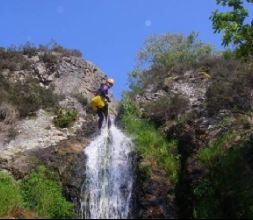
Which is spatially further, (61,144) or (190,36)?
(190,36)

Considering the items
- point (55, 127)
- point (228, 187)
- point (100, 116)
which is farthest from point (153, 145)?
point (55, 127)

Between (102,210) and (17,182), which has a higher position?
(17,182)

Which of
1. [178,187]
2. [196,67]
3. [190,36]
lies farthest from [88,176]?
[190,36]

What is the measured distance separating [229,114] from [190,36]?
20.1m

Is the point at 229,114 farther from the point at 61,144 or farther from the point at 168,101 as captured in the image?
the point at 61,144

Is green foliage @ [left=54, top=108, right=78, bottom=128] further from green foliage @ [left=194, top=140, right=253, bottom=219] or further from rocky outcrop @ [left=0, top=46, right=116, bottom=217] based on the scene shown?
green foliage @ [left=194, top=140, right=253, bottom=219]

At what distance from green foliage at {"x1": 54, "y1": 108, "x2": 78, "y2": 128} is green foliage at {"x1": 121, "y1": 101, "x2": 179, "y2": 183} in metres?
2.64

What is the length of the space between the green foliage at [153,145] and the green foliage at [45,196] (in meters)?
3.49

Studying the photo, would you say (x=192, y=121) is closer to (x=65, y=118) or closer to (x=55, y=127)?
(x=65, y=118)

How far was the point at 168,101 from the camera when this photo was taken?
23.6 metres

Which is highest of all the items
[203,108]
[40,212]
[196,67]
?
[196,67]

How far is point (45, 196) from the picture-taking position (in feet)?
58.5

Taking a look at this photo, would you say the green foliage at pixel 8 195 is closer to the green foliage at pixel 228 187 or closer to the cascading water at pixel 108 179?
the cascading water at pixel 108 179

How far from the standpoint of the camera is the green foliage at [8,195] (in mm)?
16678
